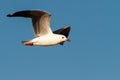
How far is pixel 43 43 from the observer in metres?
30.2

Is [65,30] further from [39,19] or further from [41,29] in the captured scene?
[39,19]

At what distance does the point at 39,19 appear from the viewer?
102 feet

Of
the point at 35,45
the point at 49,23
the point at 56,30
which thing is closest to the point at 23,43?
the point at 35,45

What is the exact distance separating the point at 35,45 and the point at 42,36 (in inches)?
73.3

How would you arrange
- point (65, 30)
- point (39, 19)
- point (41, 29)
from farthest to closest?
point (65, 30)
point (41, 29)
point (39, 19)

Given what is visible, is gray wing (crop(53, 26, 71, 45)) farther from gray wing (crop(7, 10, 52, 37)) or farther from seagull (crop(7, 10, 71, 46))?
gray wing (crop(7, 10, 52, 37))

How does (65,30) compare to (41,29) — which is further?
(65,30)

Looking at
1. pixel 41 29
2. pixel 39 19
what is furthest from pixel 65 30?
pixel 39 19

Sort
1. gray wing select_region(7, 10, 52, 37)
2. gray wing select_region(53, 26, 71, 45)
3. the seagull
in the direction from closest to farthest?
gray wing select_region(7, 10, 52, 37) < the seagull < gray wing select_region(53, 26, 71, 45)

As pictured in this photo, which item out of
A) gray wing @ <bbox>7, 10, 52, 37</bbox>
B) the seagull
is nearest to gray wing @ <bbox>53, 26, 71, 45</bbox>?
the seagull

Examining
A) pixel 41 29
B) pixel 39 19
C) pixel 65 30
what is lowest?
pixel 41 29

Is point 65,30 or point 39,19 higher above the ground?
point 39,19

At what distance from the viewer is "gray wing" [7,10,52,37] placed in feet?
97.6

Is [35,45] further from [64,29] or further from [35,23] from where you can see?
[64,29]
